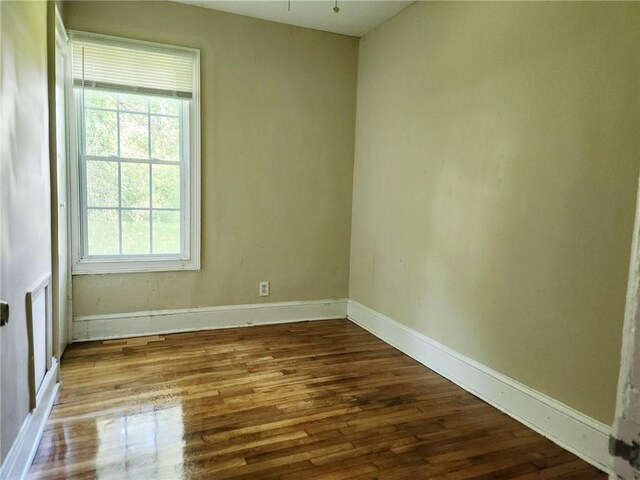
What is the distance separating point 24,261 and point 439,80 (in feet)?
8.53

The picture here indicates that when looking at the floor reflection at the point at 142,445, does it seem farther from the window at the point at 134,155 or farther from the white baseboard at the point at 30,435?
the window at the point at 134,155

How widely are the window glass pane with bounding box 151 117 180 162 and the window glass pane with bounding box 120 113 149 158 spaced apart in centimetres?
5

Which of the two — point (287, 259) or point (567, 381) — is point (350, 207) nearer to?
point (287, 259)

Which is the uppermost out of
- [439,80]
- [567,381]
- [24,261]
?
[439,80]

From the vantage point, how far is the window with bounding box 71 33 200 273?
121 inches

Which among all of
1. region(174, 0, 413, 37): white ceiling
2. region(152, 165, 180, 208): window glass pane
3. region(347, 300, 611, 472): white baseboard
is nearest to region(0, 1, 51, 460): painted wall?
region(152, 165, 180, 208): window glass pane

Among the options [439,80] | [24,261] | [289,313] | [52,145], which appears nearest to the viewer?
[24,261]

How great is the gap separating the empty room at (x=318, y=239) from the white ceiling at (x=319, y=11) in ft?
0.08

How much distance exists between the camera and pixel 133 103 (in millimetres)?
3215

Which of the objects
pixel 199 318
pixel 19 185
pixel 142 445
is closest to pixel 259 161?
pixel 199 318

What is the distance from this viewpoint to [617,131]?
5.81 feet

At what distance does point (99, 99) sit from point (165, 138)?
20.8 inches

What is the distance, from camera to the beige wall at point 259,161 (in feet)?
10.7

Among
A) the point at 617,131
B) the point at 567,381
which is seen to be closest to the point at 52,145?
the point at 617,131
